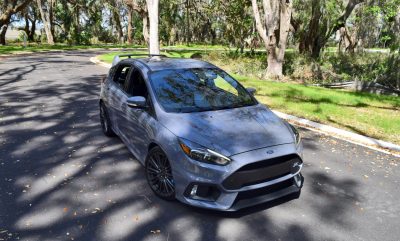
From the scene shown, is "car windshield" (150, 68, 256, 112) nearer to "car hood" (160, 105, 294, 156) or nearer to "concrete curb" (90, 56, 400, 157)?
"car hood" (160, 105, 294, 156)

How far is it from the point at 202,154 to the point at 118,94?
2.59m

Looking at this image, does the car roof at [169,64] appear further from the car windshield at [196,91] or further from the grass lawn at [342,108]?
the grass lawn at [342,108]

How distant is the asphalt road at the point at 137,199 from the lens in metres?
3.83

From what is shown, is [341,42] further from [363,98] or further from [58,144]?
[58,144]

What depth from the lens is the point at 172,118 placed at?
14.4 ft

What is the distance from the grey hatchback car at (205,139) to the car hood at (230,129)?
11 millimetres

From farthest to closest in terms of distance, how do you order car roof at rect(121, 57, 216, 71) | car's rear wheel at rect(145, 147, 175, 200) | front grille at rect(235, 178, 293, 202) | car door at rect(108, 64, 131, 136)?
car door at rect(108, 64, 131, 136), car roof at rect(121, 57, 216, 71), car's rear wheel at rect(145, 147, 175, 200), front grille at rect(235, 178, 293, 202)

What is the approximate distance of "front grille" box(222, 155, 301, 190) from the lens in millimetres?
3771

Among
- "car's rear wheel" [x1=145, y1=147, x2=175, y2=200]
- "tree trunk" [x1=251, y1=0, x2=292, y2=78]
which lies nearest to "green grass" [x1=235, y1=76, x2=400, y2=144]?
"tree trunk" [x1=251, y1=0, x2=292, y2=78]

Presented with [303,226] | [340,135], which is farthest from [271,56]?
[303,226]

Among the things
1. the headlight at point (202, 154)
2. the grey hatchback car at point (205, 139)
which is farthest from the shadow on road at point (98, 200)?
the headlight at point (202, 154)

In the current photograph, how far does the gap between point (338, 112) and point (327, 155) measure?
11.0 feet

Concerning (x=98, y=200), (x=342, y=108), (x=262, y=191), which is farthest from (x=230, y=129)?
(x=342, y=108)

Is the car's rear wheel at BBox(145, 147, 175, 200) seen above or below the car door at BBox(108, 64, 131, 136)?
below
